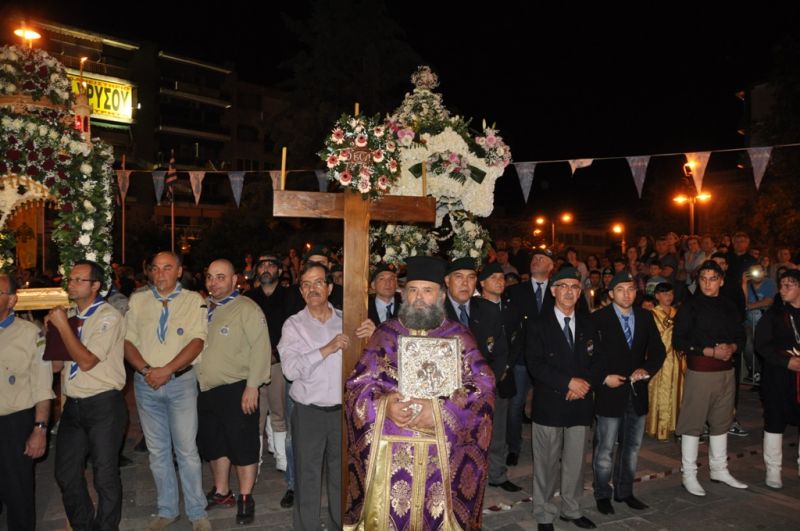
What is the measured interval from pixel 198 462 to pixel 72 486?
1.02 meters

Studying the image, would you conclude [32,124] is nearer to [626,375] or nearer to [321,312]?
[321,312]

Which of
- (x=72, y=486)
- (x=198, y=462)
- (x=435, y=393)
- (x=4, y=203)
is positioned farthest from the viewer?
(x=4, y=203)

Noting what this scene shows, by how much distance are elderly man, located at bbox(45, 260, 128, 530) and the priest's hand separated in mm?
2441

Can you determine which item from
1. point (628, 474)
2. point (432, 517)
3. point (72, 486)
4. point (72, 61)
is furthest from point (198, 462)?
point (72, 61)

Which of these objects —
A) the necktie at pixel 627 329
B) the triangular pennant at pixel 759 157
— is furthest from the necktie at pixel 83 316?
the triangular pennant at pixel 759 157

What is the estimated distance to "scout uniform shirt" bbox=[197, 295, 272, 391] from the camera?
572 centimetres

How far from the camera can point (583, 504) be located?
20.1 ft

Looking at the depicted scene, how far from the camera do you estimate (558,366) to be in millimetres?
5562

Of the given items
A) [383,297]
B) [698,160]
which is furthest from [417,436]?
[698,160]

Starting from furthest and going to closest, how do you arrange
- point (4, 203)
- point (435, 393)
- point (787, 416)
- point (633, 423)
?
point (4, 203), point (787, 416), point (633, 423), point (435, 393)

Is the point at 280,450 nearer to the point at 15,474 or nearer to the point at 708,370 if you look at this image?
the point at 15,474

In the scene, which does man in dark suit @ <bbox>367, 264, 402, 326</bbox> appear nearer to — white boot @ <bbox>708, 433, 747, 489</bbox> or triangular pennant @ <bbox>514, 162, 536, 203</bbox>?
white boot @ <bbox>708, 433, 747, 489</bbox>

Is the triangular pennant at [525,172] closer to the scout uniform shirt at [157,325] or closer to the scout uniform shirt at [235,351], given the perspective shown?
the scout uniform shirt at [235,351]

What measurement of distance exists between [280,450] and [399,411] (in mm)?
3266
